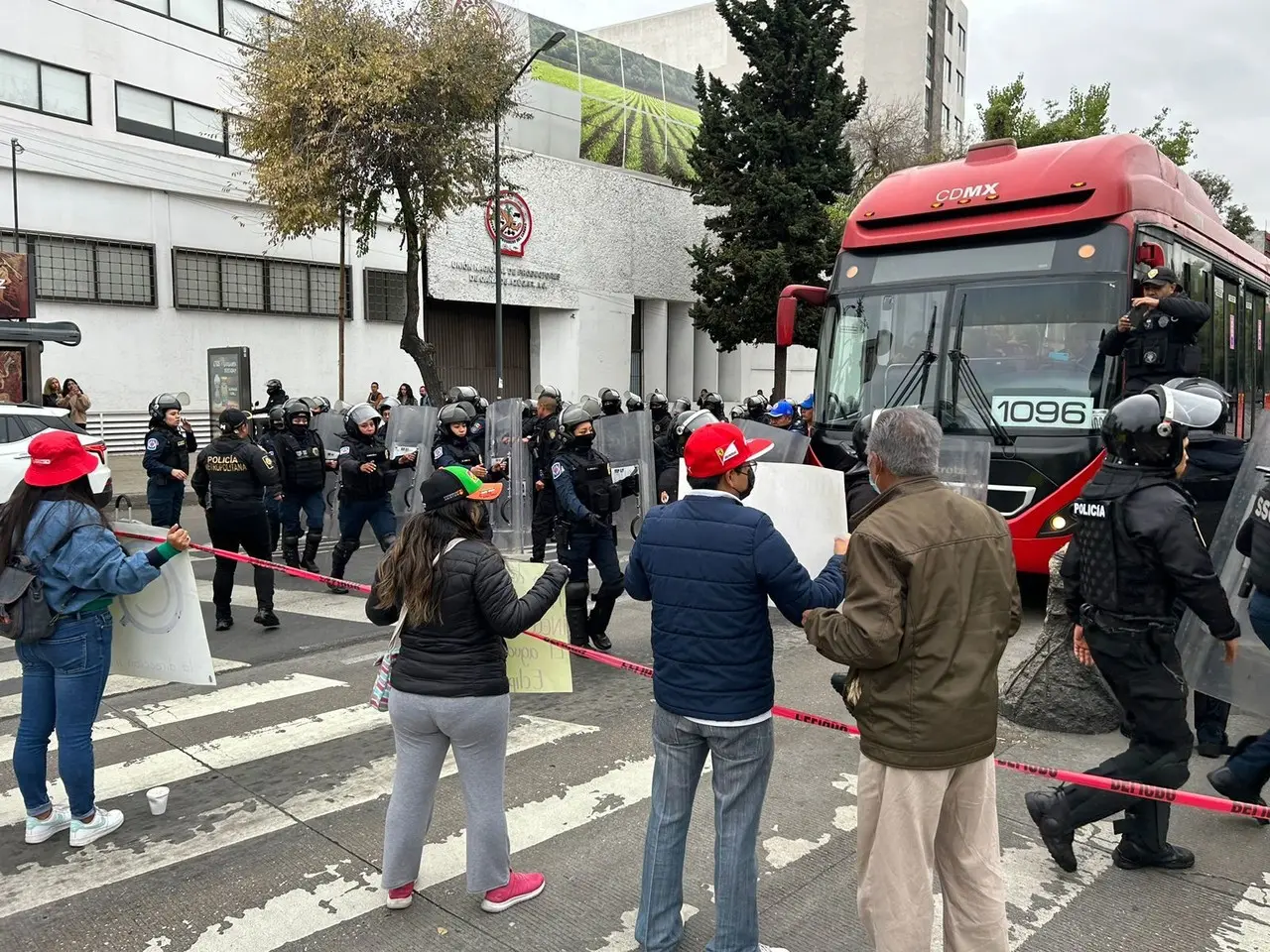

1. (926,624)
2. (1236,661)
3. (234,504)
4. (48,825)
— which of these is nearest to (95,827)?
(48,825)

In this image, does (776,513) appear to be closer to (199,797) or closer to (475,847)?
(475,847)

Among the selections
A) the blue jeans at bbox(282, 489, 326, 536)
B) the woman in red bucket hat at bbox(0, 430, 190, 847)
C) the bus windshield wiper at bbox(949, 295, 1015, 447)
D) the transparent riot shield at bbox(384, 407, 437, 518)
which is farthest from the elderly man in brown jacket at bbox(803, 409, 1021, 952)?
the transparent riot shield at bbox(384, 407, 437, 518)

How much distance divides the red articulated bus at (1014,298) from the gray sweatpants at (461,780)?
191 inches

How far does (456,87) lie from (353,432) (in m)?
12.4

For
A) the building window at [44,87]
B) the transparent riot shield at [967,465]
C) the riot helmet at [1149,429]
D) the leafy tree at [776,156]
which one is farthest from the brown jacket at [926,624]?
the leafy tree at [776,156]

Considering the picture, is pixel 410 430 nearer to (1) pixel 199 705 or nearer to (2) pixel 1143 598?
(1) pixel 199 705

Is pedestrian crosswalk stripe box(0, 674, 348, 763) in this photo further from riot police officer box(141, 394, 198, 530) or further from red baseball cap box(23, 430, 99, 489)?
riot police officer box(141, 394, 198, 530)

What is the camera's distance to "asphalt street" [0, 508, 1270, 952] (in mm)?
3365

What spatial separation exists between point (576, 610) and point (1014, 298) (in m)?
4.05

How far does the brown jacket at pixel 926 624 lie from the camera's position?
8.66 feet

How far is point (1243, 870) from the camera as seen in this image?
376 cm

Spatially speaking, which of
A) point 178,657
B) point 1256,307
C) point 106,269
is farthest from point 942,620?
point 106,269

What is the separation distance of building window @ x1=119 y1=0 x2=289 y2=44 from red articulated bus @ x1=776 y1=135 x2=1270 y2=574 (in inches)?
721

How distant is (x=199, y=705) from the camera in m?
5.91
